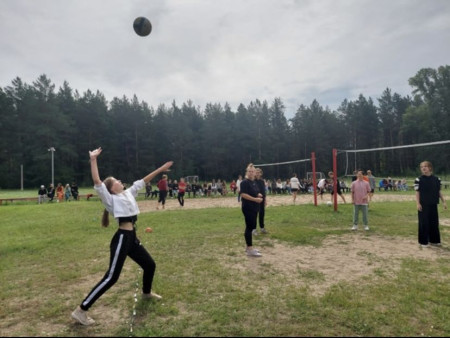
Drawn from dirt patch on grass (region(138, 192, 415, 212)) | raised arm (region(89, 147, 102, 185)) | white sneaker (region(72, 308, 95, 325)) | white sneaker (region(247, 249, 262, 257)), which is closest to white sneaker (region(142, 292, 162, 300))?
white sneaker (region(72, 308, 95, 325))

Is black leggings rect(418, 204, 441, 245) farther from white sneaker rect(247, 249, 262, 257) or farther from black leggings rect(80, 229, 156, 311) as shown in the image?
black leggings rect(80, 229, 156, 311)

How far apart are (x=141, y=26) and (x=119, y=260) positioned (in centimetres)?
625

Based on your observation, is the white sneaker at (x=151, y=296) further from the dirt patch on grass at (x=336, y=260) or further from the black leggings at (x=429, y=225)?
the black leggings at (x=429, y=225)

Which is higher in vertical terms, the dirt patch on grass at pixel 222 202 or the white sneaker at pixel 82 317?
the dirt patch on grass at pixel 222 202

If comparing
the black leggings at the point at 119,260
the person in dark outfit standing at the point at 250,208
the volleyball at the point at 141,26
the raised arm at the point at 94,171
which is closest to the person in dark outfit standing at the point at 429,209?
the person in dark outfit standing at the point at 250,208

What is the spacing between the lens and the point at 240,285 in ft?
16.2

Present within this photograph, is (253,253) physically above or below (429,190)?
below

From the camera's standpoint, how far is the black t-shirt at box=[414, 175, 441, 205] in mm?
7312

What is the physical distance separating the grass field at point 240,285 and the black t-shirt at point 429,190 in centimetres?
106

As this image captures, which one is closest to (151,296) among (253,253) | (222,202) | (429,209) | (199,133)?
(253,253)

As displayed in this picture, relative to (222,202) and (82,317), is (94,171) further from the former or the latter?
(222,202)

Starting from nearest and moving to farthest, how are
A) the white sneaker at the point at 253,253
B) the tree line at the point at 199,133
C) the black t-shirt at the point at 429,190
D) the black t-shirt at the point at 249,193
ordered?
the white sneaker at the point at 253,253 → the black t-shirt at the point at 249,193 → the black t-shirt at the point at 429,190 → the tree line at the point at 199,133

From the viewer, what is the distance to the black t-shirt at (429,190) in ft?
24.0

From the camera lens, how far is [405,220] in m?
10.9
